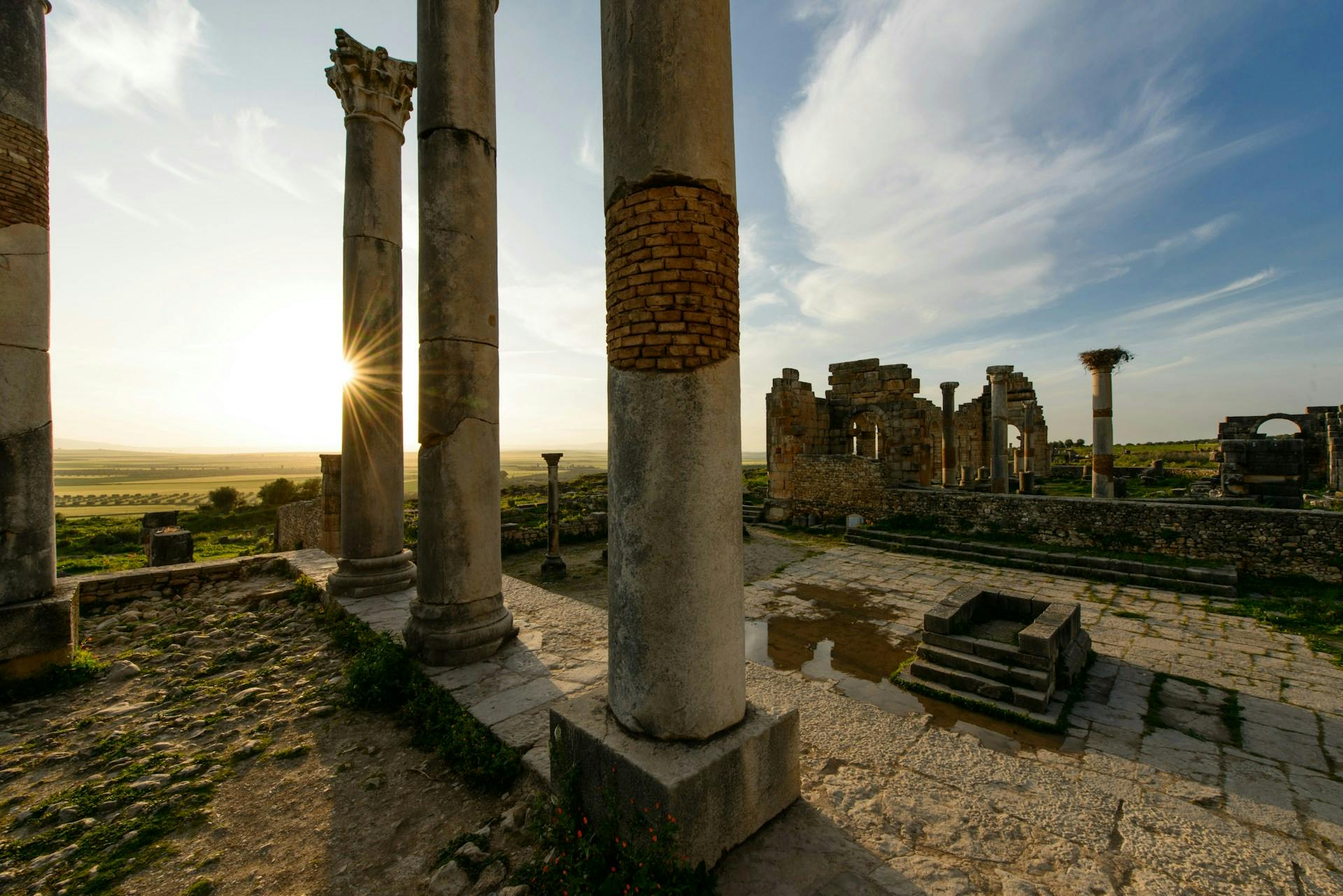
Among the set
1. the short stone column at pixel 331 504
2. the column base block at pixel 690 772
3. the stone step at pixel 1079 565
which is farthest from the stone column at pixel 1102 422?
the short stone column at pixel 331 504

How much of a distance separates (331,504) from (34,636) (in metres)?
6.00

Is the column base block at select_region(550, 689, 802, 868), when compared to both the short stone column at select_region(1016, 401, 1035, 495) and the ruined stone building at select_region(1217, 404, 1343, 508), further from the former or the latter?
the short stone column at select_region(1016, 401, 1035, 495)

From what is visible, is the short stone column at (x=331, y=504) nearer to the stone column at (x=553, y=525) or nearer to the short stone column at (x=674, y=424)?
the stone column at (x=553, y=525)

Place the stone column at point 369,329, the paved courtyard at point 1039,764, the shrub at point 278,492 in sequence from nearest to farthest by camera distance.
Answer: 1. the paved courtyard at point 1039,764
2. the stone column at point 369,329
3. the shrub at point 278,492

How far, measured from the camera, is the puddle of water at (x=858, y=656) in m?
4.72

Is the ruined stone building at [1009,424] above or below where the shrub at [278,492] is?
above

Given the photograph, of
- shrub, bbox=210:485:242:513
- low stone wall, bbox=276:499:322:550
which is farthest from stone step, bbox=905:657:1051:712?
shrub, bbox=210:485:242:513

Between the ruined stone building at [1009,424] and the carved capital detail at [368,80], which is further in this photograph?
the ruined stone building at [1009,424]

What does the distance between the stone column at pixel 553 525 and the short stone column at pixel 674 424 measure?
8312 millimetres

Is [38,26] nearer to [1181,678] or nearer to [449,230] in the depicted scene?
[449,230]

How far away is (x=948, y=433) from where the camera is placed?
18.8 metres

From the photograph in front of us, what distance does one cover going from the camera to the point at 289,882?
249 centimetres

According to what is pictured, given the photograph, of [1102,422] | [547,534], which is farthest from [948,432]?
[547,534]

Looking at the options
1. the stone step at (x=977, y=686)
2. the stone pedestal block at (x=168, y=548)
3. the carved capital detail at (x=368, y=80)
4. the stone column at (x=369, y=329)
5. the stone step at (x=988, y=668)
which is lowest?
the stone step at (x=977, y=686)
